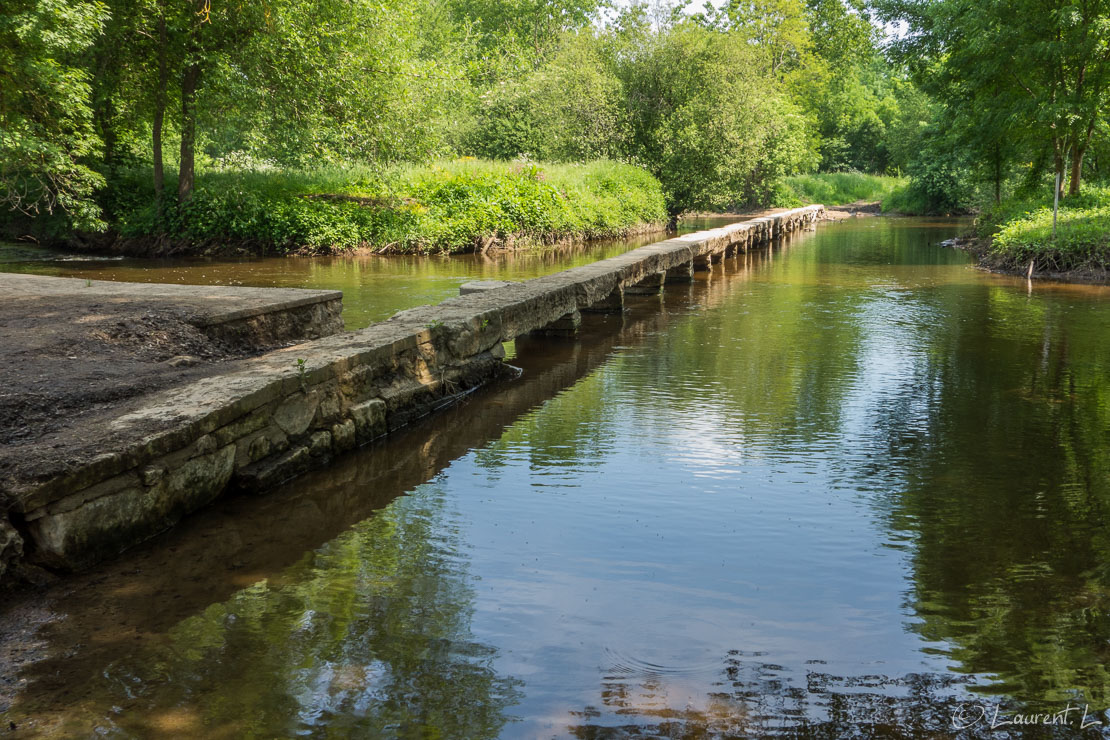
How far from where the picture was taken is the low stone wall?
378 cm

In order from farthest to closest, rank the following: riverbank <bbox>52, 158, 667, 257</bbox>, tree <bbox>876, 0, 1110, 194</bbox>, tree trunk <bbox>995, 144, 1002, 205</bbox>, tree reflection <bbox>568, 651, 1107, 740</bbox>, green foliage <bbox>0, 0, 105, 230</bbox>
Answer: tree trunk <bbox>995, 144, 1002, 205</bbox>, riverbank <bbox>52, 158, 667, 257</bbox>, tree <bbox>876, 0, 1110, 194</bbox>, green foliage <bbox>0, 0, 105, 230</bbox>, tree reflection <bbox>568, 651, 1107, 740</bbox>

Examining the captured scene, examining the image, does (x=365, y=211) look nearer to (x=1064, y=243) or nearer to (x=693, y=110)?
(x=693, y=110)

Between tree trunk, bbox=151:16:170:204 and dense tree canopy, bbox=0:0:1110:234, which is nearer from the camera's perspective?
dense tree canopy, bbox=0:0:1110:234

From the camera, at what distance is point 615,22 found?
96.4 ft

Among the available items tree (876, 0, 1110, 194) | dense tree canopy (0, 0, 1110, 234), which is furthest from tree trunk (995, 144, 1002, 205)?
tree (876, 0, 1110, 194)

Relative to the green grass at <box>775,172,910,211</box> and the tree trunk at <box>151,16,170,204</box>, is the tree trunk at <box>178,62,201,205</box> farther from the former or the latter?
the green grass at <box>775,172,910,211</box>

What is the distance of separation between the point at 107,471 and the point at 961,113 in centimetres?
2345

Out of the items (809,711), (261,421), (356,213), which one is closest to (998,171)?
(356,213)

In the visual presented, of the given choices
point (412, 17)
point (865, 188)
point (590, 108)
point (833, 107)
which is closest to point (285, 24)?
point (412, 17)

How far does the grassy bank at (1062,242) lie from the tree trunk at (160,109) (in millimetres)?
17332

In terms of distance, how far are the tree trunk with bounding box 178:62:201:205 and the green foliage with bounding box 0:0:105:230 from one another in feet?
7.00

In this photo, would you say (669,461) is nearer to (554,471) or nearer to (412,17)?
(554,471)

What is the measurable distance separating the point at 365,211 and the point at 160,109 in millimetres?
5073

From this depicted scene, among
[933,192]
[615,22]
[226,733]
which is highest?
[615,22]
